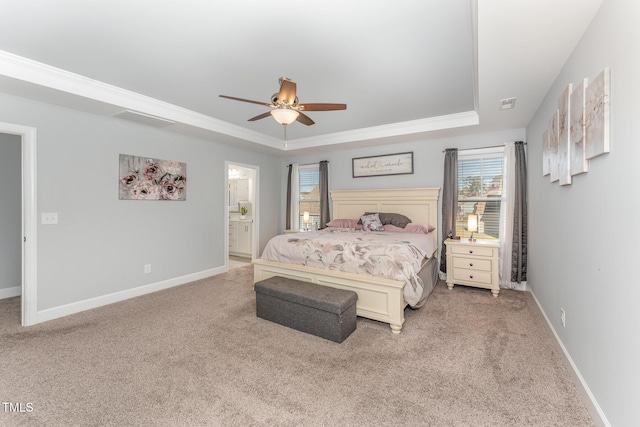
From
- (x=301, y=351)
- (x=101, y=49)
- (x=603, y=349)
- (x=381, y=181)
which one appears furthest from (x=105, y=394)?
(x=381, y=181)

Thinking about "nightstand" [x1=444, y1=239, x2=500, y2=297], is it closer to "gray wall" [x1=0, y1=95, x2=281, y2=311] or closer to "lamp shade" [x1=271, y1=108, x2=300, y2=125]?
"lamp shade" [x1=271, y1=108, x2=300, y2=125]

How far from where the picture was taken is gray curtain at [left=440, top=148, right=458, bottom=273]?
14.8 ft

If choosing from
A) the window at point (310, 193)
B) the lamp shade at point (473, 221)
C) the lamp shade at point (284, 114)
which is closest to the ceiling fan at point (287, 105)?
the lamp shade at point (284, 114)

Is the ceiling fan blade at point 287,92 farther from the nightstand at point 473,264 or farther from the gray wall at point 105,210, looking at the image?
the nightstand at point 473,264

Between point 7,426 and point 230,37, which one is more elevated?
point 230,37

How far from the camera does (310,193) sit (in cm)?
627

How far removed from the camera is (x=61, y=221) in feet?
10.6

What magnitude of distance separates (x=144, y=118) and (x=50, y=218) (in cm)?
153

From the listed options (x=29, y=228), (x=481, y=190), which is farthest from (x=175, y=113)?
(x=481, y=190)

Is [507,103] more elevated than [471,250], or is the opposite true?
[507,103]

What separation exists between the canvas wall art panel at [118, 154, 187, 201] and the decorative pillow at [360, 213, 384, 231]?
2914 millimetres

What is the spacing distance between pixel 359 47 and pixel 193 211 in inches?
141

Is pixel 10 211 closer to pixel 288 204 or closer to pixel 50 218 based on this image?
pixel 50 218

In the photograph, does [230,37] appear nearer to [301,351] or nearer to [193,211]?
[301,351]
